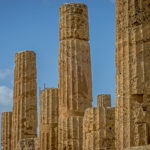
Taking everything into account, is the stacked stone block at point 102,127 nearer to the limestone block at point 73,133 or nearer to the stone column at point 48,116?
the limestone block at point 73,133

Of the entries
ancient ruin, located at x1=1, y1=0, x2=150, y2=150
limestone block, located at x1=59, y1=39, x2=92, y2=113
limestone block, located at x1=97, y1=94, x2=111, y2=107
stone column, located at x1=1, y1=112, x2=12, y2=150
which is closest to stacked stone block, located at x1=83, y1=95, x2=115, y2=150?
ancient ruin, located at x1=1, y1=0, x2=150, y2=150

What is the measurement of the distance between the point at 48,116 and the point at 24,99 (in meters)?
3.21

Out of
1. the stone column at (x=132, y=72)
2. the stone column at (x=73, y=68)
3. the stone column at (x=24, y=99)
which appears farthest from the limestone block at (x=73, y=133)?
the stone column at (x=24, y=99)

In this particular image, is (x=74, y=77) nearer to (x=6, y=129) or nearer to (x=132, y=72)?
(x=132, y=72)

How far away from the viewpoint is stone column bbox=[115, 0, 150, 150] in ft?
58.2

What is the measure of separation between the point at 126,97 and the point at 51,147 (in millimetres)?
13206

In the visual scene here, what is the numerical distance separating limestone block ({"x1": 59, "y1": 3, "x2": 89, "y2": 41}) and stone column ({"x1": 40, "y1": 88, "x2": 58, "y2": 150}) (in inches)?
228

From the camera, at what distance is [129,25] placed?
18250 millimetres

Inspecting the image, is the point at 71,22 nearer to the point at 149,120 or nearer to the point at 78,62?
the point at 78,62

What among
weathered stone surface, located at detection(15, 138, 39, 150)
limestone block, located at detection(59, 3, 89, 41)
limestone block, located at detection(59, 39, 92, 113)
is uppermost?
limestone block, located at detection(59, 3, 89, 41)

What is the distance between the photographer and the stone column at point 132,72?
58.2 feet

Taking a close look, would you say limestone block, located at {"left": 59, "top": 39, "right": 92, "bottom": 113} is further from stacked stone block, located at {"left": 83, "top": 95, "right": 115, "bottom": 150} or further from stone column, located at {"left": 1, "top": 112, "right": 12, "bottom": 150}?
stone column, located at {"left": 1, "top": 112, "right": 12, "bottom": 150}

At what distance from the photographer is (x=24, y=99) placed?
114ft

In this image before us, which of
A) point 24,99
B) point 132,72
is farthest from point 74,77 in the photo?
point 132,72
